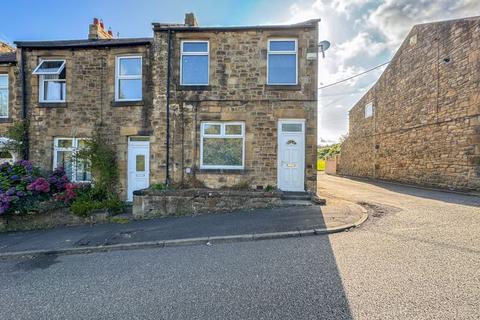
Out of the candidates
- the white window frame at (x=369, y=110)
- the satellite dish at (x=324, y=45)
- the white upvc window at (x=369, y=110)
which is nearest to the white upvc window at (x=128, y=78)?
the satellite dish at (x=324, y=45)

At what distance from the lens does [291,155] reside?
30.8ft

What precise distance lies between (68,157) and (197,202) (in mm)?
6366

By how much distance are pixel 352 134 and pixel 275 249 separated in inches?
821

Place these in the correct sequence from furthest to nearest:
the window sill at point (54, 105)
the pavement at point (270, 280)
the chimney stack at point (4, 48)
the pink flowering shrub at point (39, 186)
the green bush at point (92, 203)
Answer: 1. the chimney stack at point (4, 48)
2. the window sill at point (54, 105)
3. the pink flowering shrub at point (39, 186)
4. the green bush at point (92, 203)
5. the pavement at point (270, 280)

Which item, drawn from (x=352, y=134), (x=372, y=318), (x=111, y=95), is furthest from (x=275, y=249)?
(x=352, y=134)

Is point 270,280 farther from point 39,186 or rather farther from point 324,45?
point 324,45

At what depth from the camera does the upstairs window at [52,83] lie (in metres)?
10.4

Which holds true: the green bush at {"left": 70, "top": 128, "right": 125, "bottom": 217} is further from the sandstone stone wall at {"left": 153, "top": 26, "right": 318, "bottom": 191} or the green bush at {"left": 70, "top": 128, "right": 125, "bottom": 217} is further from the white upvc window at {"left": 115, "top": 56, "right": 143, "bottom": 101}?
the sandstone stone wall at {"left": 153, "top": 26, "right": 318, "bottom": 191}

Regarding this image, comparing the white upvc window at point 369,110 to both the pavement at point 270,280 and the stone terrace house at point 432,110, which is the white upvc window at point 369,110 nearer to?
the stone terrace house at point 432,110

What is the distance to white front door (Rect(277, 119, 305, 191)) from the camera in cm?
933

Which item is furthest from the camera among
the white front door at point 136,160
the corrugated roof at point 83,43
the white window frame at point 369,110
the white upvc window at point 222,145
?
the white window frame at point 369,110

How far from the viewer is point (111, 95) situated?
1025cm

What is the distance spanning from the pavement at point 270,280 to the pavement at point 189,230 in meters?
0.27

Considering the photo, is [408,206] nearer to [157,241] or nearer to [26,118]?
[157,241]
